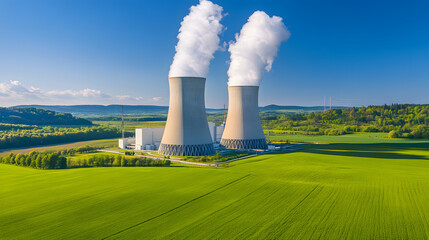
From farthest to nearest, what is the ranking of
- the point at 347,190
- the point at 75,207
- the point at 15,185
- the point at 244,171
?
the point at 244,171
the point at 15,185
the point at 347,190
the point at 75,207

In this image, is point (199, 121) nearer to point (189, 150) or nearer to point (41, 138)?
point (189, 150)

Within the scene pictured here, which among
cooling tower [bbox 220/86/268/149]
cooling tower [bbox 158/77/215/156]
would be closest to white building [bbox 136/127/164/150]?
cooling tower [bbox 158/77/215/156]

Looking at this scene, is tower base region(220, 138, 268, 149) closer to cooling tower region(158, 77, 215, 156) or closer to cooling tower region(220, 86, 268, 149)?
cooling tower region(220, 86, 268, 149)

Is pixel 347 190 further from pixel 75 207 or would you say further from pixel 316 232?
pixel 75 207

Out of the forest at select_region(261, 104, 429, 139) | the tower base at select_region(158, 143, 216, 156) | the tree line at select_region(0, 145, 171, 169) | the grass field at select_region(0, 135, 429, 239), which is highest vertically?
the forest at select_region(261, 104, 429, 139)

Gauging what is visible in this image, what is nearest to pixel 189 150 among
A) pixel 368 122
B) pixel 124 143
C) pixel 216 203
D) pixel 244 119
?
pixel 244 119

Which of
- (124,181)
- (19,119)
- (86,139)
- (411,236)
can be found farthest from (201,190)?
(19,119)
